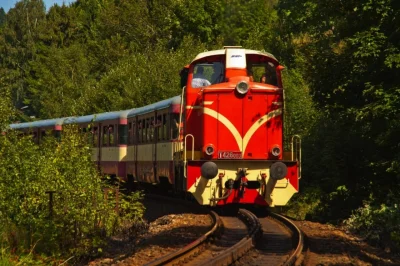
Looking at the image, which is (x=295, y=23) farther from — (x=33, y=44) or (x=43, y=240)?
(x=33, y=44)

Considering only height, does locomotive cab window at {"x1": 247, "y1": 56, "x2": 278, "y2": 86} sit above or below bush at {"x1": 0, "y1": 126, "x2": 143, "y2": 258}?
above

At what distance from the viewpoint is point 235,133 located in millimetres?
19172

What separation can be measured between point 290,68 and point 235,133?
29.8m

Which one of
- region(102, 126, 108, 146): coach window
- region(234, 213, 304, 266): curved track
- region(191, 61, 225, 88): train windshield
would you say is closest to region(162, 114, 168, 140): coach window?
region(191, 61, 225, 88): train windshield

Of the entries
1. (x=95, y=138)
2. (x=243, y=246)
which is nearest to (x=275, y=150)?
(x=243, y=246)

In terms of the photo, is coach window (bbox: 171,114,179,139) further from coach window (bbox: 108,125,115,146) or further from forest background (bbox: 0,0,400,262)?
coach window (bbox: 108,125,115,146)

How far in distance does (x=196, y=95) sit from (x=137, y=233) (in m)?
3.85

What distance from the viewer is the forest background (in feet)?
61.5

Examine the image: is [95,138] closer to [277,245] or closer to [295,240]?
[295,240]

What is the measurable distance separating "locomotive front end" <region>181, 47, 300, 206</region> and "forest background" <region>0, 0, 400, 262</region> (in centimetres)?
170

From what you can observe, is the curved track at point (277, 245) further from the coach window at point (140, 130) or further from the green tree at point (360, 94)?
the coach window at point (140, 130)

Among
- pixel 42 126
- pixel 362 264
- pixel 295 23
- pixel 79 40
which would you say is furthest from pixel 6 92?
pixel 79 40

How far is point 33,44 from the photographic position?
90.1 m

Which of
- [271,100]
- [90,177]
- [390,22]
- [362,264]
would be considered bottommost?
[362,264]
